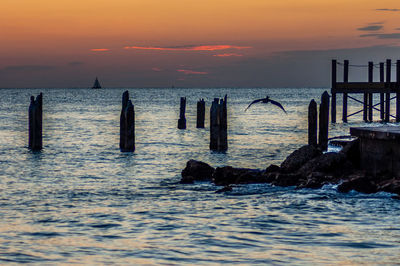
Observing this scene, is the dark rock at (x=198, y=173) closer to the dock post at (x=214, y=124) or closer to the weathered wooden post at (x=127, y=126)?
the weathered wooden post at (x=127, y=126)

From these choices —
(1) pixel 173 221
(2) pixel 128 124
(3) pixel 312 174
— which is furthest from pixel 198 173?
(2) pixel 128 124

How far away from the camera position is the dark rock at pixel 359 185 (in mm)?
15148

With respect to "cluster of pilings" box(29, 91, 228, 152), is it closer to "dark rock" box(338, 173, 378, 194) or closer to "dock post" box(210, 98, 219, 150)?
"dock post" box(210, 98, 219, 150)

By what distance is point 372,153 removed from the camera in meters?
17.1

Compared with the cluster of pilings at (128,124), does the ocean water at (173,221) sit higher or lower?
lower

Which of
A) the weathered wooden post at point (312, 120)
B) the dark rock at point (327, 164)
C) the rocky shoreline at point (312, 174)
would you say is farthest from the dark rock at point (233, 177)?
the weathered wooden post at point (312, 120)

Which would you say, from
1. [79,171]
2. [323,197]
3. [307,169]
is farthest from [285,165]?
[79,171]

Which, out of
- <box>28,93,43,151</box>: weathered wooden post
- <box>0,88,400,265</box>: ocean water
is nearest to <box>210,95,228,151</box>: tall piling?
<box>0,88,400,265</box>: ocean water

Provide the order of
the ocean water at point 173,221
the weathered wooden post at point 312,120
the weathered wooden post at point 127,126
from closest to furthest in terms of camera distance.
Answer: the ocean water at point 173,221 < the weathered wooden post at point 127,126 < the weathered wooden post at point 312,120

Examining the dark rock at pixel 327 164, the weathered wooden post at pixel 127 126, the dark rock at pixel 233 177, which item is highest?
the weathered wooden post at pixel 127 126

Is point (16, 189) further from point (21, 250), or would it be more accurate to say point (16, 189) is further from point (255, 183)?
point (21, 250)

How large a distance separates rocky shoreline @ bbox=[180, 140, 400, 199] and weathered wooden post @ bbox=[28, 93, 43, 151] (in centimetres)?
923

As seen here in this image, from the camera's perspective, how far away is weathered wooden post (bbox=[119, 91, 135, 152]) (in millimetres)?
25094

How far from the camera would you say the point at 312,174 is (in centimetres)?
1664
